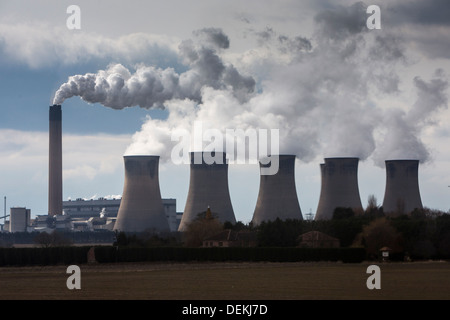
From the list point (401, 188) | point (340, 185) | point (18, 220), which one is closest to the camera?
point (401, 188)

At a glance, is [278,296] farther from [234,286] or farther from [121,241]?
[121,241]

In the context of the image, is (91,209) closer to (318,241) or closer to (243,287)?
(318,241)

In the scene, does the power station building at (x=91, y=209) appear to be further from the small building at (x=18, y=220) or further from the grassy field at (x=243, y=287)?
the grassy field at (x=243, y=287)

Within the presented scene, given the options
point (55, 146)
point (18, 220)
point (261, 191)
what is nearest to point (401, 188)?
point (261, 191)

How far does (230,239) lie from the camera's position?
53125 mm

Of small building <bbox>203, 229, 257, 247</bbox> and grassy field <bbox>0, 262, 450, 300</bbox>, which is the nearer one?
grassy field <bbox>0, 262, 450, 300</bbox>

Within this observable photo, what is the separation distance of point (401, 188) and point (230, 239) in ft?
49.0

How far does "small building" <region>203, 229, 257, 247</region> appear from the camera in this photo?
52594 millimetres

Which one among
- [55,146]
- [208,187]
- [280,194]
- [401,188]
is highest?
[55,146]

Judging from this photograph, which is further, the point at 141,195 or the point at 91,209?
the point at 91,209

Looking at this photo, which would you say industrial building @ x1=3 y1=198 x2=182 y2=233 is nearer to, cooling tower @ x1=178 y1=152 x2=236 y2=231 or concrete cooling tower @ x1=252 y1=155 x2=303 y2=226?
cooling tower @ x1=178 y1=152 x2=236 y2=231

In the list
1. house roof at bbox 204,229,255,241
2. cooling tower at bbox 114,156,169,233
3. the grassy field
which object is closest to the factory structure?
cooling tower at bbox 114,156,169,233

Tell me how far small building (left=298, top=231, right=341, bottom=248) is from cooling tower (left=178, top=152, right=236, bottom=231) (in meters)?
11.7
